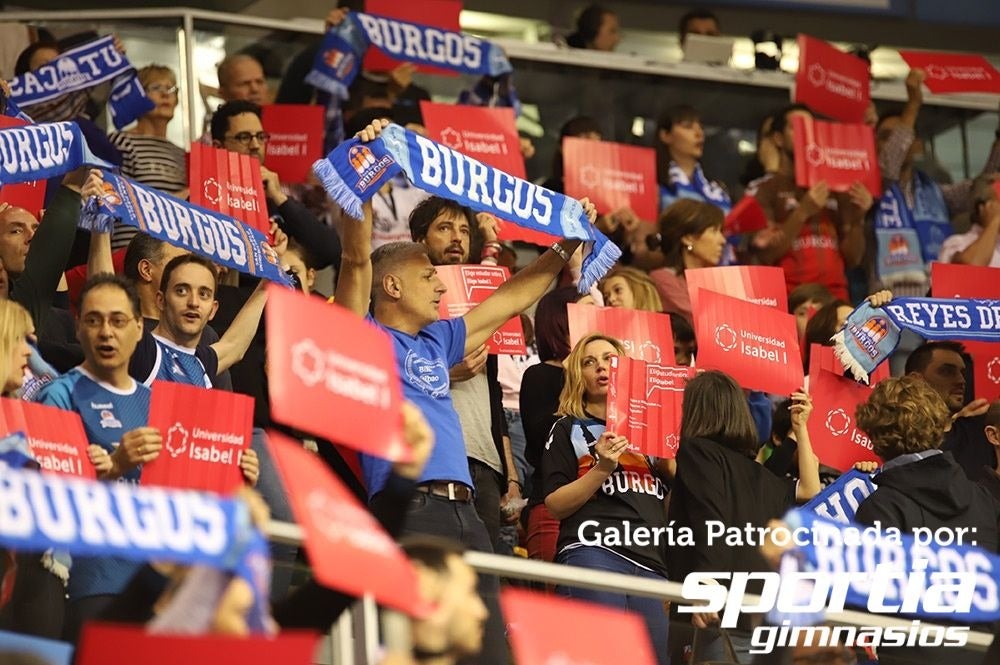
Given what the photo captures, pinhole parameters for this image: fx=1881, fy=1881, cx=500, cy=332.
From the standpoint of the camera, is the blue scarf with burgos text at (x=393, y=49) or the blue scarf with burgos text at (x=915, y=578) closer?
the blue scarf with burgos text at (x=915, y=578)

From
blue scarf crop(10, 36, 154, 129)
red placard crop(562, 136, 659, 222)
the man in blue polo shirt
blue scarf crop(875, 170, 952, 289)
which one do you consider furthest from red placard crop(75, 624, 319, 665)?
blue scarf crop(875, 170, 952, 289)

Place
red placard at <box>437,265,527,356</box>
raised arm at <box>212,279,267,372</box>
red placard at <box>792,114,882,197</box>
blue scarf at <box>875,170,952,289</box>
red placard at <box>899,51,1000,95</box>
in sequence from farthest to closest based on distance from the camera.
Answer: red placard at <box>899,51,1000,95</box> < blue scarf at <box>875,170,952,289</box> < red placard at <box>792,114,882,197</box> < red placard at <box>437,265,527,356</box> < raised arm at <box>212,279,267,372</box>

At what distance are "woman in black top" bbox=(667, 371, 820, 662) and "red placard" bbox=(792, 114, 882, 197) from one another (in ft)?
10.4

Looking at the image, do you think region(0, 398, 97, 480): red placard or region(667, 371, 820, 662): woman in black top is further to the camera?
region(667, 371, 820, 662): woman in black top

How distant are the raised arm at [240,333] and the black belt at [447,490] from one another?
34.9 inches

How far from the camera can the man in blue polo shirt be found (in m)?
5.55

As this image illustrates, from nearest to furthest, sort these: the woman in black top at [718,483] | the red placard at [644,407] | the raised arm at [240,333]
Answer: the woman in black top at [718,483]
the raised arm at [240,333]
the red placard at [644,407]

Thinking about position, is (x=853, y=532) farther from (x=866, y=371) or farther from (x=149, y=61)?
(x=149, y=61)

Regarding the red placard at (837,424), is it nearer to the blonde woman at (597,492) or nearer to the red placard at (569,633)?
the blonde woman at (597,492)

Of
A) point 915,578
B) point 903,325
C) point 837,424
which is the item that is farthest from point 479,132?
point 915,578

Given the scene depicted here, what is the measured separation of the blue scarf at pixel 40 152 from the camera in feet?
20.1

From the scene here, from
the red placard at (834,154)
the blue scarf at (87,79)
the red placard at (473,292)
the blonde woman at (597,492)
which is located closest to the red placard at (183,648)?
the blonde woman at (597,492)

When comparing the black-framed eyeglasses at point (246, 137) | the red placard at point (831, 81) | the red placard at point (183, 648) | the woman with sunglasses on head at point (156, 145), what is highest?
the red placard at point (183, 648)

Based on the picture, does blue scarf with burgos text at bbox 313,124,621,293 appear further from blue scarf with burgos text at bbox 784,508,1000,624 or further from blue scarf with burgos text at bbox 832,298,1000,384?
blue scarf with burgos text at bbox 832,298,1000,384
